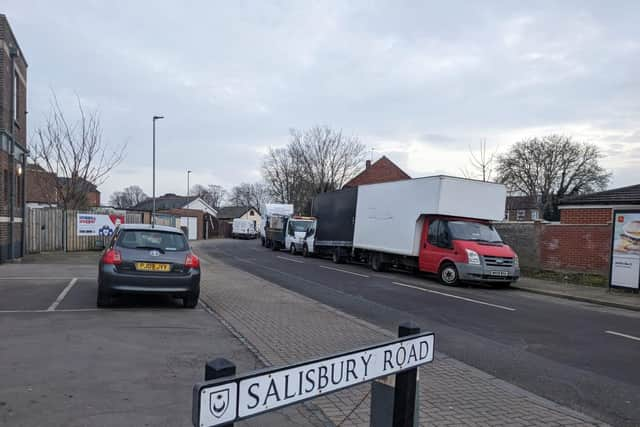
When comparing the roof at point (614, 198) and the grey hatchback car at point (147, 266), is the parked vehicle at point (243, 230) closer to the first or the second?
the roof at point (614, 198)

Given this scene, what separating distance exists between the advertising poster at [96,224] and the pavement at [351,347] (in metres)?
14.4

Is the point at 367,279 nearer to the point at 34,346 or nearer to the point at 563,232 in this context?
the point at 563,232

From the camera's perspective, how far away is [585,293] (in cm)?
1371

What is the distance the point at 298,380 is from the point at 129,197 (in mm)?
120584

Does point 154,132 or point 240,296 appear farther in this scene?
point 154,132

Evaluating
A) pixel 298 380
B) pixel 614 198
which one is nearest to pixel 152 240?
pixel 298 380

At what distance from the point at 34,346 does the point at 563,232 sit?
1733 cm

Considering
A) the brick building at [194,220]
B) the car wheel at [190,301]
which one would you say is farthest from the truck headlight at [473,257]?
the brick building at [194,220]

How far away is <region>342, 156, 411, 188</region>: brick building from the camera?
54188 mm

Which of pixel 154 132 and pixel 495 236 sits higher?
pixel 154 132

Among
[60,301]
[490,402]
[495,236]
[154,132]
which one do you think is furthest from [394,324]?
[154,132]

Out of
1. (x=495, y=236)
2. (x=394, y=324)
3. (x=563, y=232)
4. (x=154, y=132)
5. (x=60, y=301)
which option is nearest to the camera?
(x=394, y=324)

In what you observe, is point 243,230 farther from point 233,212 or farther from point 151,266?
point 151,266

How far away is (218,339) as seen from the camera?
22.6 feet
